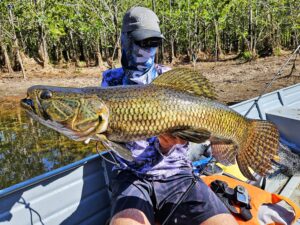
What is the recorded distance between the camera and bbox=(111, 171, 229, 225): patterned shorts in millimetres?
3225

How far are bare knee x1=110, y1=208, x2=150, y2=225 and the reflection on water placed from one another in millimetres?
6859

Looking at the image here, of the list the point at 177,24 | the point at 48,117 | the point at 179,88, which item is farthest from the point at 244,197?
the point at 177,24

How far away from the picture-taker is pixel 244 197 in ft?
12.2

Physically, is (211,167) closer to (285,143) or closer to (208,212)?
(208,212)

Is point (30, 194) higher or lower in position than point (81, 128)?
lower

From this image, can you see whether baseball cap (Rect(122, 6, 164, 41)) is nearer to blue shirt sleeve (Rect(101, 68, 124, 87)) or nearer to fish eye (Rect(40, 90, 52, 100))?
blue shirt sleeve (Rect(101, 68, 124, 87))

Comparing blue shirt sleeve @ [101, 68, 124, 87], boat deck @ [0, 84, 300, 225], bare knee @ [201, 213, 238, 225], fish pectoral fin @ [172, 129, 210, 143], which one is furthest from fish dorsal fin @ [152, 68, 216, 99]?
boat deck @ [0, 84, 300, 225]

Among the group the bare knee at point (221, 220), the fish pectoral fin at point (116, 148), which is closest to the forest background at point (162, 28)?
the bare knee at point (221, 220)

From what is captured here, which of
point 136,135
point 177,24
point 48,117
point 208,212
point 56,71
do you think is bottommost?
point 56,71

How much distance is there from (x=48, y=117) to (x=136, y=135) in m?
0.62

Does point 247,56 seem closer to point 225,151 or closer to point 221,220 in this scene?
point 225,151

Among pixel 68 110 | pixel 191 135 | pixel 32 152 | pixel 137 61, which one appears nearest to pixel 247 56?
pixel 32 152

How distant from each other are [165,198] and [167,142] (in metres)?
0.69

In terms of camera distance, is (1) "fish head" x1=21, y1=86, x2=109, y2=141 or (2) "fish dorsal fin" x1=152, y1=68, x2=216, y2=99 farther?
(2) "fish dorsal fin" x1=152, y1=68, x2=216, y2=99
